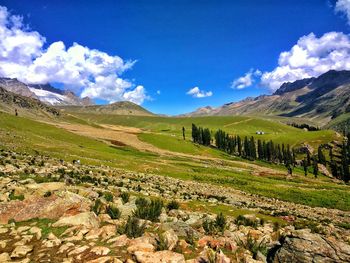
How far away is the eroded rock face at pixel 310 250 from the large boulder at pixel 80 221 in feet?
32.3

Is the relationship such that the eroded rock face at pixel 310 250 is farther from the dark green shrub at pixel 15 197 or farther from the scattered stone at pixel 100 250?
the dark green shrub at pixel 15 197

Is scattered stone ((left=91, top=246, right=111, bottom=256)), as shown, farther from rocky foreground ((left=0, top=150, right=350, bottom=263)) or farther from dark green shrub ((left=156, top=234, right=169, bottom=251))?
dark green shrub ((left=156, top=234, right=169, bottom=251))

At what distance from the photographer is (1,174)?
108ft

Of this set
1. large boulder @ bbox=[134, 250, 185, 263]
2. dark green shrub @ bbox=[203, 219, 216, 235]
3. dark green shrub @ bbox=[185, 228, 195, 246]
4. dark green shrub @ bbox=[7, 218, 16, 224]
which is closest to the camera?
large boulder @ bbox=[134, 250, 185, 263]

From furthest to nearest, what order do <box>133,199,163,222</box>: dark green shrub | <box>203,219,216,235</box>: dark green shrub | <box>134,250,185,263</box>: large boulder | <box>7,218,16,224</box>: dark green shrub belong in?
<box>133,199,163,222</box>: dark green shrub → <box>203,219,216,235</box>: dark green shrub → <box>7,218,16,224</box>: dark green shrub → <box>134,250,185,263</box>: large boulder

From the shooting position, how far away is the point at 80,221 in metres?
18.7

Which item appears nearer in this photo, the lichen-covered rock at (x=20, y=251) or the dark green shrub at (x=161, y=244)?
the lichen-covered rock at (x=20, y=251)

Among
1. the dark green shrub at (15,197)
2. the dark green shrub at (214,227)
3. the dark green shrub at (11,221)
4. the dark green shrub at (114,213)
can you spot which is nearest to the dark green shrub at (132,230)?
the dark green shrub at (114,213)

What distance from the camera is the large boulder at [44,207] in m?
20.4

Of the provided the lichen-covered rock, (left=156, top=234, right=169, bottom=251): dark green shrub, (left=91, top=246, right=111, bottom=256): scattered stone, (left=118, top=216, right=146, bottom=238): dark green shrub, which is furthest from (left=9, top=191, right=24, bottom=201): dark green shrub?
(left=156, top=234, right=169, bottom=251): dark green shrub

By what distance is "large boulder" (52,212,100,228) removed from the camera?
729 inches

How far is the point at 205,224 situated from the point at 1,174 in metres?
22.9

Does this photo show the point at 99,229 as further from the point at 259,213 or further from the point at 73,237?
the point at 259,213

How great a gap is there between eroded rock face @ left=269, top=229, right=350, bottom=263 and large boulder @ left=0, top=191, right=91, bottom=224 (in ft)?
39.6
